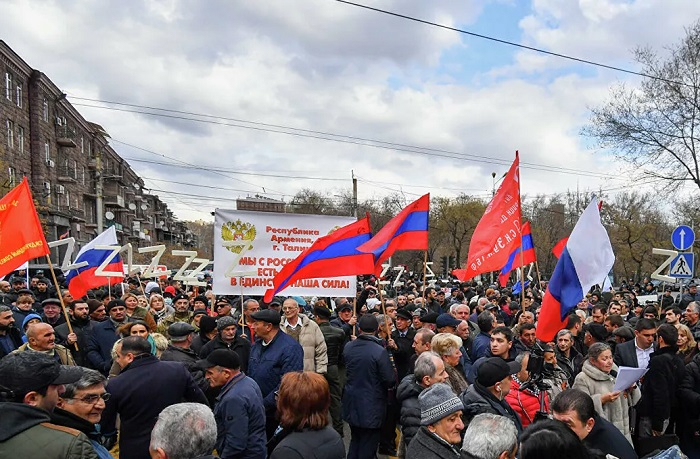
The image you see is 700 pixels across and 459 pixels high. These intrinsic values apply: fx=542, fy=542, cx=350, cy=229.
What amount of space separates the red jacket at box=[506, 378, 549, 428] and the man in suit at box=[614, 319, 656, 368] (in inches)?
86.8

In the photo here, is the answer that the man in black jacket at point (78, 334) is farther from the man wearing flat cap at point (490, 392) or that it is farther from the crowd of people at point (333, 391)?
the man wearing flat cap at point (490, 392)

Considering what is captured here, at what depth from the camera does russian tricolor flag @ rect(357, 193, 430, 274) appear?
7.36 meters

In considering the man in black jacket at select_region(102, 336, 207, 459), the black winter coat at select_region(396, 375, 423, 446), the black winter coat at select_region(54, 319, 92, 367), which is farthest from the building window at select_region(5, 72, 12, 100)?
the black winter coat at select_region(396, 375, 423, 446)

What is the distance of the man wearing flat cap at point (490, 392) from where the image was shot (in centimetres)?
386

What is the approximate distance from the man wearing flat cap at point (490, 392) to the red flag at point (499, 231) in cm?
376

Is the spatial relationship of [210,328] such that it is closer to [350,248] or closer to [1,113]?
[350,248]

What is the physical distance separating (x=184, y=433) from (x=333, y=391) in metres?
4.35

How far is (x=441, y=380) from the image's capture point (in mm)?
4391

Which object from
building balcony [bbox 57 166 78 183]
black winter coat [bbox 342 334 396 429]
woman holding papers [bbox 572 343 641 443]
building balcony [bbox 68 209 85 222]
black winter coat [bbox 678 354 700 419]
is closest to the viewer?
woman holding papers [bbox 572 343 641 443]

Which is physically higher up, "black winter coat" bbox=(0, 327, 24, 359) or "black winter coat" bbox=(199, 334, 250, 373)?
"black winter coat" bbox=(0, 327, 24, 359)

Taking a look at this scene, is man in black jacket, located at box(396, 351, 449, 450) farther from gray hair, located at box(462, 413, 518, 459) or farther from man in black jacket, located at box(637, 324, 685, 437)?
man in black jacket, located at box(637, 324, 685, 437)

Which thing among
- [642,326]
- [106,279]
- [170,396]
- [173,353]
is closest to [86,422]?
[170,396]

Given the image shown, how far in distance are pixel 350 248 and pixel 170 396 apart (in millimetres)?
3484

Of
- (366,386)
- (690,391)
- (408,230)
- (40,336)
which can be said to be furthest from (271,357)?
(690,391)
